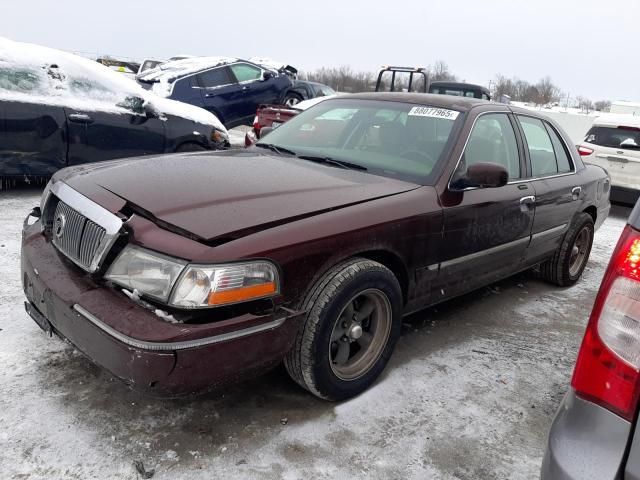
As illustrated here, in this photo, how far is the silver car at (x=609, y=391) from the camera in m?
1.35

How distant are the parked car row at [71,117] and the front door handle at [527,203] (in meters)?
4.54

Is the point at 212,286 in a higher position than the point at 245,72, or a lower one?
lower

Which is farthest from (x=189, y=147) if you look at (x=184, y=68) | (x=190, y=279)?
(x=190, y=279)

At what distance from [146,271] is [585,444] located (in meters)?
1.64

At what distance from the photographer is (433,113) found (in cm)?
350

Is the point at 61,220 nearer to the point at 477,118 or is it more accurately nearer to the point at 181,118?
the point at 477,118

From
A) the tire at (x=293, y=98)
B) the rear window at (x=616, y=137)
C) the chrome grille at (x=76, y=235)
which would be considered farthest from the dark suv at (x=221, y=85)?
the chrome grille at (x=76, y=235)

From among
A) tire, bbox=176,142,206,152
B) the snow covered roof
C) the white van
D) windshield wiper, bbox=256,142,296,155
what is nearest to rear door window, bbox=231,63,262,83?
the snow covered roof

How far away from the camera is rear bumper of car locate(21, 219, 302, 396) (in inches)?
79.5

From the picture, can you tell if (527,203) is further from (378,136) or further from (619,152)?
(619,152)

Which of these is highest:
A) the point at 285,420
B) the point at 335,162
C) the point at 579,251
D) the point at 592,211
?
the point at 335,162

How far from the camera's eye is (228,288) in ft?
6.95

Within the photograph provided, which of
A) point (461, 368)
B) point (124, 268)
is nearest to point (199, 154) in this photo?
point (124, 268)

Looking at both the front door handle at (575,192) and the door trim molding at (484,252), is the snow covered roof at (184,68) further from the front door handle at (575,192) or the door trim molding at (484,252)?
the door trim molding at (484,252)
